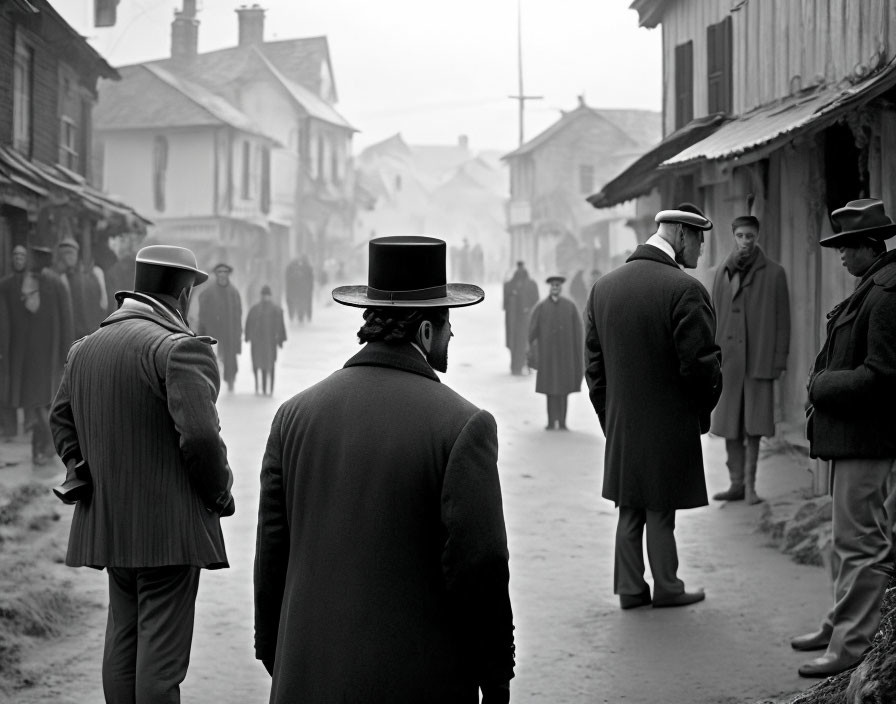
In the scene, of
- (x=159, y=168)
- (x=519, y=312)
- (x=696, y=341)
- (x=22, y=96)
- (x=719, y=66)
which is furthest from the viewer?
(x=159, y=168)

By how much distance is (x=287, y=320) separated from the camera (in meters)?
36.7

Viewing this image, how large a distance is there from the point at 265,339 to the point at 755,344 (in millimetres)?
→ 10696

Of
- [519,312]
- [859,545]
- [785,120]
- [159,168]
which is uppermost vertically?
[159,168]

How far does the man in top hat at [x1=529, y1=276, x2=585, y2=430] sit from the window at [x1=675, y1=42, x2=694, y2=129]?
2764 millimetres

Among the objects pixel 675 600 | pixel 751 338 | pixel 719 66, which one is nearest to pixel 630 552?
pixel 675 600

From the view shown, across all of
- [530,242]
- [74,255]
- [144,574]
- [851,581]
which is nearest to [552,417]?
[74,255]

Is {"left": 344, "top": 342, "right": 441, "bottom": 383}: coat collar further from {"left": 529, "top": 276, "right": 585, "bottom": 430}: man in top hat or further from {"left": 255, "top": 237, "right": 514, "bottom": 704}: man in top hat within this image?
{"left": 529, "top": 276, "right": 585, "bottom": 430}: man in top hat

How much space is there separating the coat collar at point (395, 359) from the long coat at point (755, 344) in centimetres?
675

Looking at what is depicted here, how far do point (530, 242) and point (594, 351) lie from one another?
50828mm

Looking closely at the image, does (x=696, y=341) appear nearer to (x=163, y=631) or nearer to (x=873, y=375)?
(x=873, y=375)

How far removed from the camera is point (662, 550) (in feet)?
21.6

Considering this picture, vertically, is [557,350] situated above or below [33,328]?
below

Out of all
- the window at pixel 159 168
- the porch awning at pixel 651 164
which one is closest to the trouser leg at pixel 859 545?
the porch awning at pixel 651 164

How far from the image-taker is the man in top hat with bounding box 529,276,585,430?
A: 15297 millimetres
